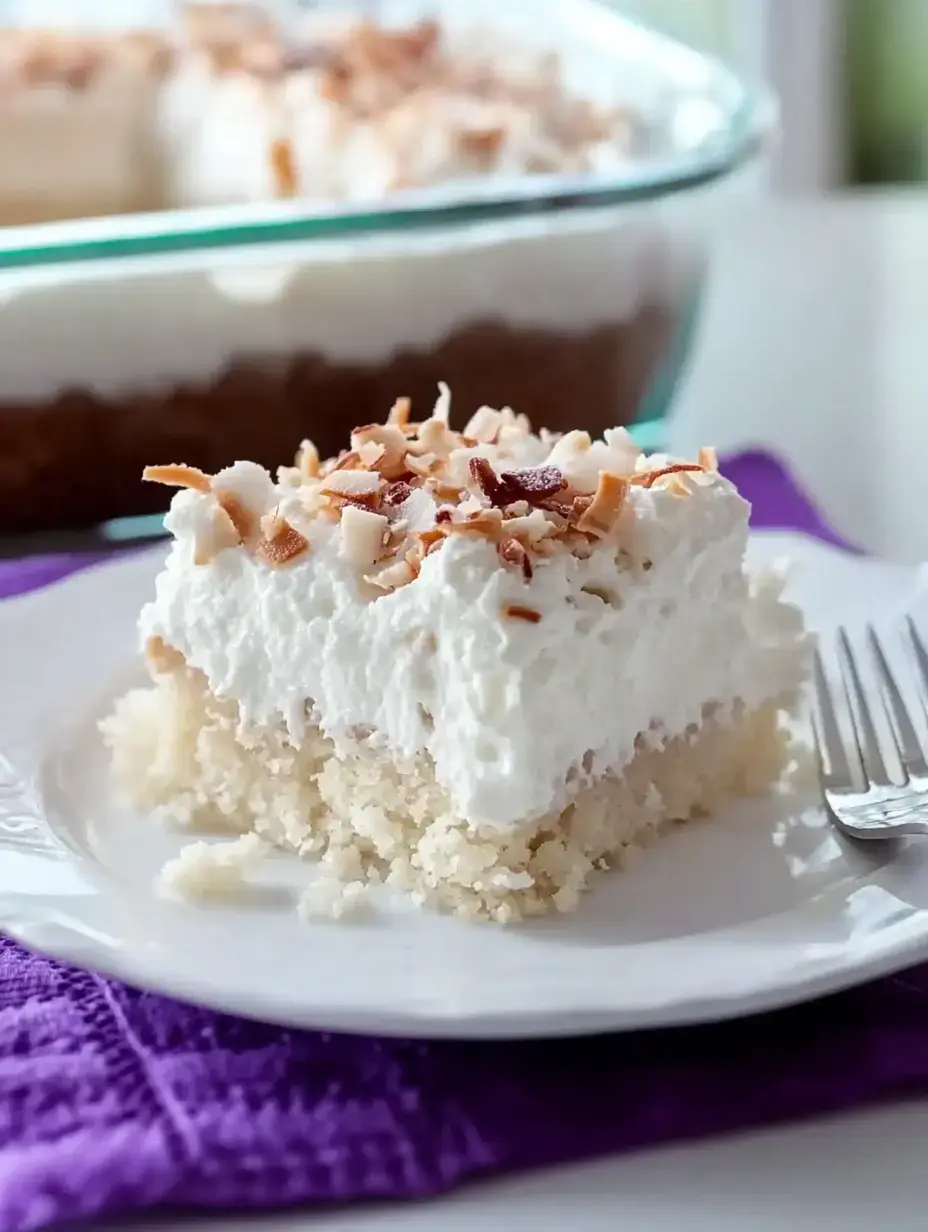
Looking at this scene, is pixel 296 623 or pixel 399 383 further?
pixel 399 383

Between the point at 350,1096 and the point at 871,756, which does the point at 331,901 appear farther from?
the point at 871,756

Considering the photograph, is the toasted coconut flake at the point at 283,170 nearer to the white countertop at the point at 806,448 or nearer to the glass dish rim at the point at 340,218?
the glass dish rim at the point at 340,218

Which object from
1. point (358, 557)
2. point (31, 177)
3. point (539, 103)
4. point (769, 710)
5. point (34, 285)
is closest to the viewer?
point (358, 557)

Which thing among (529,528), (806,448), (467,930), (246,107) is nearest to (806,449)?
(806,448)

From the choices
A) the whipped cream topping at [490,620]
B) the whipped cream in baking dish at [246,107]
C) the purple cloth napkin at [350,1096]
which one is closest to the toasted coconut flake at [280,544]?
the whipped cream topping at [490,620]

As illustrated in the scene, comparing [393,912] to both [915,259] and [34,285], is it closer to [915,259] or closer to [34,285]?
[34,285]

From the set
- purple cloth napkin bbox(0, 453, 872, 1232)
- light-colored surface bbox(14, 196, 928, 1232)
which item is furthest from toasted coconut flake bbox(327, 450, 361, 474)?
light-colored surface bbox(14, 196, 928, 1232)

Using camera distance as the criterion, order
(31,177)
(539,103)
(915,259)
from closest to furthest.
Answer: (539,103), (31,177), (915,259)

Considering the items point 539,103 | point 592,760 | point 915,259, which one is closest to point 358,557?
point 592,760
